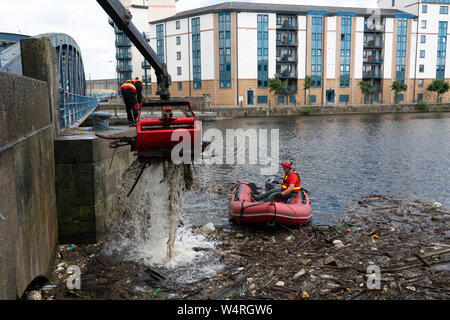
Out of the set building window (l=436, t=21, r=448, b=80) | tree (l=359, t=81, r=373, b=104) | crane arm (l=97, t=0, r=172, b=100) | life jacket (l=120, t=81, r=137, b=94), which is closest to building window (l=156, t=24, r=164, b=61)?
tree (l=359, t=81, r=373, b=104)

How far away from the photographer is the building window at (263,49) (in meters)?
64.1

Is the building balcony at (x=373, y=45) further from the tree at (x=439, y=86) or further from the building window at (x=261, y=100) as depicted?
the building window at (x=261, y=100)

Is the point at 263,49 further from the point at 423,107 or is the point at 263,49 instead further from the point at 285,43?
the point at 423,107

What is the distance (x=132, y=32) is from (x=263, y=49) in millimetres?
59112

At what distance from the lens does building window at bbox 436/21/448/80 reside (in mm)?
71750

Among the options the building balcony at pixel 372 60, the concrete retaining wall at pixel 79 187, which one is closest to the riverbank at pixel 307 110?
the building balcony at pixel 372 60

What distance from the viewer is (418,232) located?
31.8 feet

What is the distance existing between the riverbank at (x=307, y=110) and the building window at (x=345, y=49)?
32.4 feet

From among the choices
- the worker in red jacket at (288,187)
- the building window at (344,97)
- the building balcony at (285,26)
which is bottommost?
the worker in red jacket at (288,187)

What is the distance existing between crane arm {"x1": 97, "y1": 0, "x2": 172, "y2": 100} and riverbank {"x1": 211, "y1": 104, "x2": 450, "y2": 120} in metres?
41.0

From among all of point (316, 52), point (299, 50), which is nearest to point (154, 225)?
point (299, 50)

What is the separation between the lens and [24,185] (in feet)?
17.6

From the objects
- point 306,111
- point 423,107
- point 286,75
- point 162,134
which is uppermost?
point 286,75
